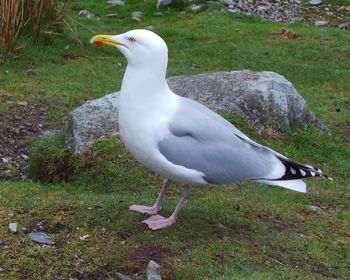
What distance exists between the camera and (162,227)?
497 centimetres

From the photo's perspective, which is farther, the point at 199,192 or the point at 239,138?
the point at 199,192

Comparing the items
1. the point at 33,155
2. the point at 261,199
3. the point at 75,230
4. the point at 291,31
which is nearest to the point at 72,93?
the point at 33,155

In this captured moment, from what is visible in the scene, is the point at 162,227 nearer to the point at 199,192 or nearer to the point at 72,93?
the point at 199,192

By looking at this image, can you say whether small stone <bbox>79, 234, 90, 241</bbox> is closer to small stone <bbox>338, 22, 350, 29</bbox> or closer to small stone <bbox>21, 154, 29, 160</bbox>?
small stone <bbox>21, 154, 29, 160</bbox>

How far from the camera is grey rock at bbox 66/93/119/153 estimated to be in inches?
280

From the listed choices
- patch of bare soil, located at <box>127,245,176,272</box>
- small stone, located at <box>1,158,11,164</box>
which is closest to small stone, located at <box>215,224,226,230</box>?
patch of bare soil, located at <box>127,245,176,272</box>

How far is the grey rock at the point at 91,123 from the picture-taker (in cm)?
712

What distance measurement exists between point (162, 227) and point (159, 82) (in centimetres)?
97

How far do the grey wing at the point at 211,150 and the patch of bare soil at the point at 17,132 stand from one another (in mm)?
2646

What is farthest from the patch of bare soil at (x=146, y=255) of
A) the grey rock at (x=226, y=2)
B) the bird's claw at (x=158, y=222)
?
the grey rock at (x=226, y=2)

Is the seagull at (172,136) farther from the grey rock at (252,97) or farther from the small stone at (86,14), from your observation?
the small stone at (86,14)

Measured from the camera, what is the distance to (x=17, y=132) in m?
7.90

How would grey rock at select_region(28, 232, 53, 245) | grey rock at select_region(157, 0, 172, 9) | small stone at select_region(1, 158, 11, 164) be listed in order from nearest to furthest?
1. grey rock at select_region(28, 232, 53, 245)
2. small stone at select_region(1, 158, 11, 164)
3. grey rock at select_region(157, 0, 172, 9)

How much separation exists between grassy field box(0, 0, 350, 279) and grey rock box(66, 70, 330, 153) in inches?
8.3
